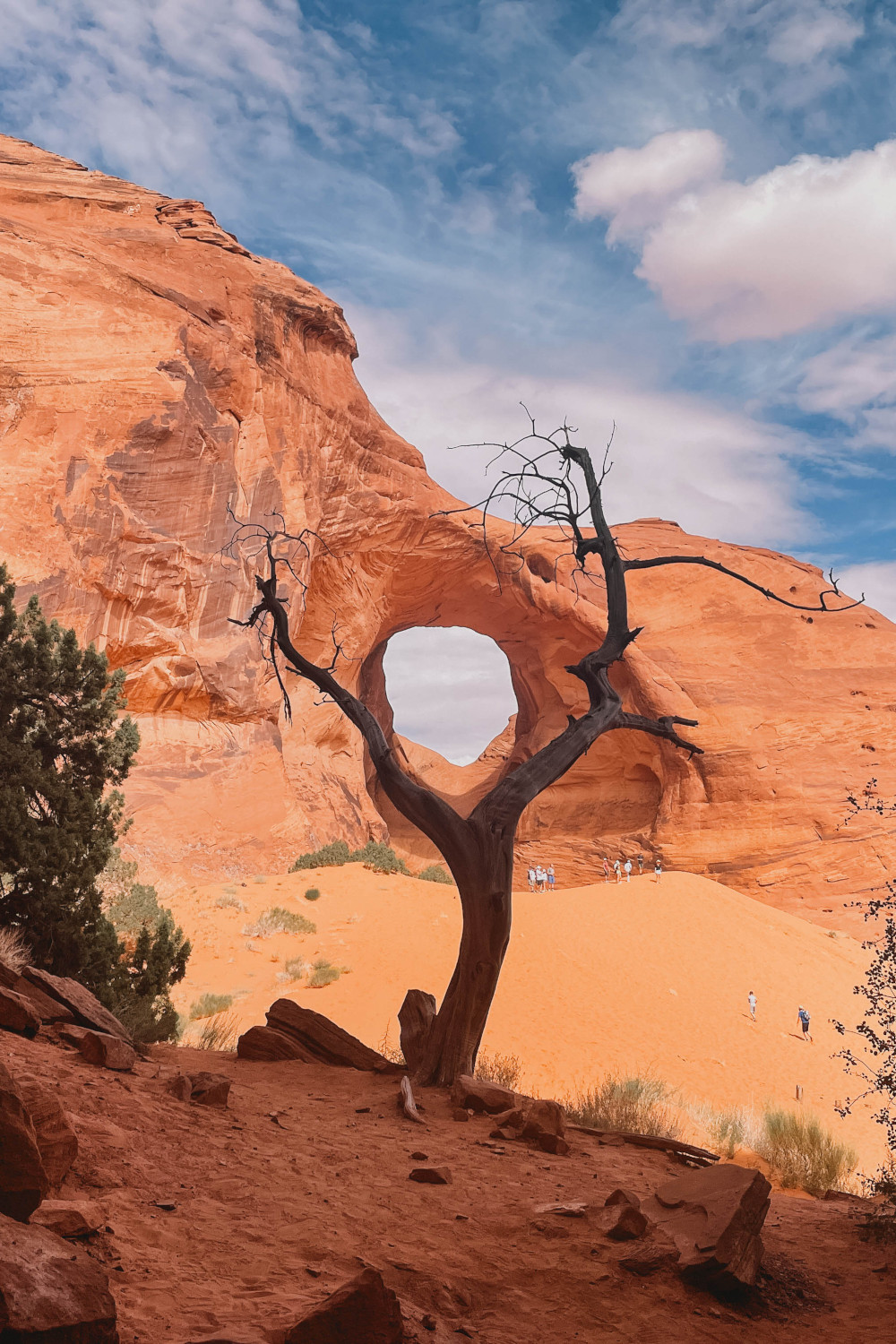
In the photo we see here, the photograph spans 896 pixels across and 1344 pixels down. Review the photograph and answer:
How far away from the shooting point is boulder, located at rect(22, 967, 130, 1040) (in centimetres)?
598

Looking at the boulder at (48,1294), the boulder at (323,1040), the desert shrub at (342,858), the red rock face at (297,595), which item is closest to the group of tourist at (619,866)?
the red rock face at (297,595)

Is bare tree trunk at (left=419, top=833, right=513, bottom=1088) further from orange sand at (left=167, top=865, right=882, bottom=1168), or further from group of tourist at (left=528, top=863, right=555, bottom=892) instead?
group of tourist at (left=528, top=863, right=555, bottom=892)

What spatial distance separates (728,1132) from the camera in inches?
337

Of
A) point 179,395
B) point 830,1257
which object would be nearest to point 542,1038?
point 830,1257

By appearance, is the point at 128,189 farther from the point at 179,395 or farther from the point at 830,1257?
the point at 830,1257

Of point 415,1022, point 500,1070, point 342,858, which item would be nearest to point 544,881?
point 342,858

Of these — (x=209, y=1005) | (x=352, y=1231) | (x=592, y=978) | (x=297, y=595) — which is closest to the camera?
(x=352, y=1231)

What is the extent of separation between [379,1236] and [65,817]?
6113 millimetres

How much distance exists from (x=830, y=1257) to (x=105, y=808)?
721 cm

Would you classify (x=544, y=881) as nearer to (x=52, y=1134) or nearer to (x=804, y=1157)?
(x=804, y=1157)

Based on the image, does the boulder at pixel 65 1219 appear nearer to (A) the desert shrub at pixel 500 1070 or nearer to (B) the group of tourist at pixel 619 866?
(A) the desert shrub at pixel 500 1070

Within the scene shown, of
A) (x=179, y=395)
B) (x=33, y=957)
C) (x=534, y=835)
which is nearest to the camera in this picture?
(x=33, y=957)

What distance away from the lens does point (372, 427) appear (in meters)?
30.3

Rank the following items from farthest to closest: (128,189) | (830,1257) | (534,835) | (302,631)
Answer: (534,835)
(302,631)
(128,189)
(830,1257)
